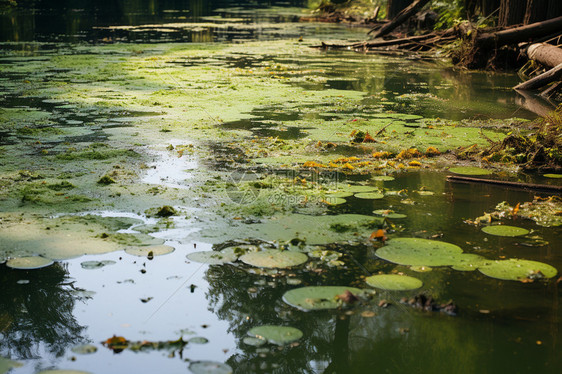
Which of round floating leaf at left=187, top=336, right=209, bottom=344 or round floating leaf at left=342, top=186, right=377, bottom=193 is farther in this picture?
round floating leaf at left=342, top=186, right=377, bottom=193

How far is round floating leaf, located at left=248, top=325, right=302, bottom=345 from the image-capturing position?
2.04m

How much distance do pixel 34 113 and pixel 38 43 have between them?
293 inches

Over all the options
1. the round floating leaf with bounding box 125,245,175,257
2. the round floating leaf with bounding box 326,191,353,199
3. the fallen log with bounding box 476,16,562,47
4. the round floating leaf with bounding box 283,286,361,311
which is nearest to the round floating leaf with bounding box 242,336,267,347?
the round floating leaf with bounding box 283,286,361,311

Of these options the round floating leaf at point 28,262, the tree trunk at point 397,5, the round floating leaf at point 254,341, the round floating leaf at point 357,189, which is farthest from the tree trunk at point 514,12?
the round floating leaf at point 254,341

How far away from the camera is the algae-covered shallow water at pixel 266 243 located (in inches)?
79.7

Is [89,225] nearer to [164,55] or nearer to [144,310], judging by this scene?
[144,310]

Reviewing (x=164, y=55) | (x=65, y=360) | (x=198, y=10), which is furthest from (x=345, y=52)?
(x=198, y=10)

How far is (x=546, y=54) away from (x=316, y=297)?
627 cm

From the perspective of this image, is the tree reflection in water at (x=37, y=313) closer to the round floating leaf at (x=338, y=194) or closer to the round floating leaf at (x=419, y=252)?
the round floating leaf at (x=419, y=252)

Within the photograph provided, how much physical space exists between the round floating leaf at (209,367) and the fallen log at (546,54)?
6.31 m

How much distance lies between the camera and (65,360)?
75.7 inches

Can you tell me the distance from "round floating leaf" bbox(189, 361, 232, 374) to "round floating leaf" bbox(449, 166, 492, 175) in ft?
8.60

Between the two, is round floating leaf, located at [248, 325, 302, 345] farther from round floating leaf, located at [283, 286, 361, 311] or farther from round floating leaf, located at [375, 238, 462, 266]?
round floating leaf, located at [375, 238, 462, 266]

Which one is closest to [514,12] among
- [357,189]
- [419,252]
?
[357,189]
